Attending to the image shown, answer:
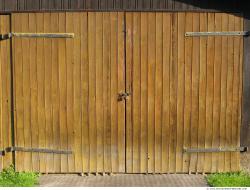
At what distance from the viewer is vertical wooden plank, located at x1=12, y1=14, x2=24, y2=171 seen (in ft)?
28.1

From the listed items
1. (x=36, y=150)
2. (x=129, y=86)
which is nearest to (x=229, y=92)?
(x=129, y=86)

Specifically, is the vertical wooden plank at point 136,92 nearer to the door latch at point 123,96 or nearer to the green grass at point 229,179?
the door latch at point 123,96

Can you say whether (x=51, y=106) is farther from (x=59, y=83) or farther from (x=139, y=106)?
(x=139, y=106)

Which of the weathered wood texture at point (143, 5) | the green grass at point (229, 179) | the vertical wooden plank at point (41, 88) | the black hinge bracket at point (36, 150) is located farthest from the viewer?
the black hinge bracket at point (36, 150)

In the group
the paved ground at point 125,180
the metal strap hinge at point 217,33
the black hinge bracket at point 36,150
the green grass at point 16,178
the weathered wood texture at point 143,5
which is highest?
the weathered wood texture at point 143,5

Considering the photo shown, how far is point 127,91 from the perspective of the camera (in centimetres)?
862

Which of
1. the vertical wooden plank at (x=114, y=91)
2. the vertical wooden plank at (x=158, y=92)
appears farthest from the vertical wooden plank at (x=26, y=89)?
the vertical wooden plank at (x=158, y=92)

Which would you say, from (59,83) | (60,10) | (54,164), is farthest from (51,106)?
(60,10)

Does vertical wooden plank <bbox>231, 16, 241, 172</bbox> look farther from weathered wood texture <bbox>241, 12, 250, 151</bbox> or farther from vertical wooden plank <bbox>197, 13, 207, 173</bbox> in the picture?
vertical wooden plank <bbox>197, 13, 207, 173</bbox>

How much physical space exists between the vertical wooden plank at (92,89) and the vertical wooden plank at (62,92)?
41 cm

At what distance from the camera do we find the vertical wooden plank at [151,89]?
27.9 feet

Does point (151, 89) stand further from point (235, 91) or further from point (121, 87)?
point (235, 91)

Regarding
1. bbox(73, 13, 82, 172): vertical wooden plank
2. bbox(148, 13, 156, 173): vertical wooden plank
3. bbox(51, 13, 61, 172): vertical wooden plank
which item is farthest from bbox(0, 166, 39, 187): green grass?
bbox(148, 13, 156, 173): vertical wooden plank

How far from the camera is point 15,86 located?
28.5 feet
